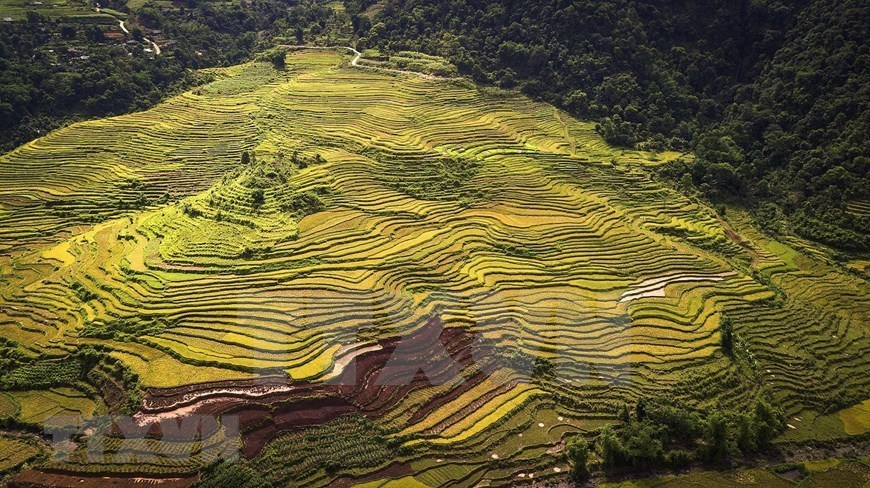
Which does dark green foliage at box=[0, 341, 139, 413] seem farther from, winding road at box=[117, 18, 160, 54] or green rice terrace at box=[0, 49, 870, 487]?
winding road at box=[117, 18, 160, 54]

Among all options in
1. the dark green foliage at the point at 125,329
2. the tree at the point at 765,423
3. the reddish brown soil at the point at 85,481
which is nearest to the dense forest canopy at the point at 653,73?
the tree at the point at 765,423

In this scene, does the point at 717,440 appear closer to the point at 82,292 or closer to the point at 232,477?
the point at 232,477

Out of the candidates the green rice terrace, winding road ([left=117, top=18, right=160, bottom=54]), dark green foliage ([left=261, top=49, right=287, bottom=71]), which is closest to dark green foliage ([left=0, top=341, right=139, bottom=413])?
the green rice terrace

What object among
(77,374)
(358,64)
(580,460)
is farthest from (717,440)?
(358,64)

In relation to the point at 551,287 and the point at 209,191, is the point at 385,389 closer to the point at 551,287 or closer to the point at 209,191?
the point at 551,287

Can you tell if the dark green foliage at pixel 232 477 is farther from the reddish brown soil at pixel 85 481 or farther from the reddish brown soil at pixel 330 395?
the reddish brown soil at pixel 330 395
